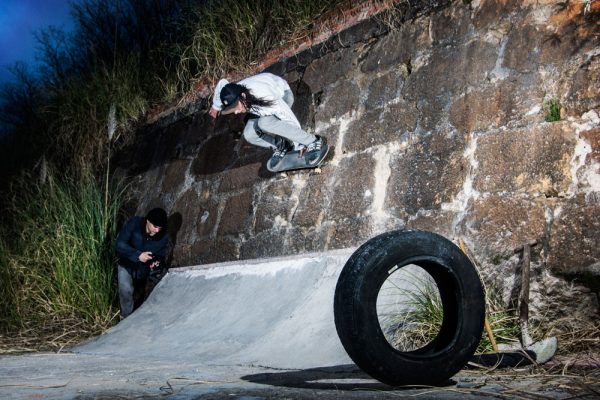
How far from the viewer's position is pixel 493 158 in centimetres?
366

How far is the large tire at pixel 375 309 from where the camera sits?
2.23 m

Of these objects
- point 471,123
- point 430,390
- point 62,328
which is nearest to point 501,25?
point 471,123

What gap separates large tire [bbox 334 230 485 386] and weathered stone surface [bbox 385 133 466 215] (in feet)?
4.83

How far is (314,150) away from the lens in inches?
187

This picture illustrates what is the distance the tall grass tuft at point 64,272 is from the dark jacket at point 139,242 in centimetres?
19

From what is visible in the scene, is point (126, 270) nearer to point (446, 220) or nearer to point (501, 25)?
point (446, 220)

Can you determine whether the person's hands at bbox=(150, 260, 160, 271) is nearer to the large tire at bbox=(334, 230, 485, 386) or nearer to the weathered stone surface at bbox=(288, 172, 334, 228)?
the weathered stone surface at bbox=(288, 172, 334, 228)

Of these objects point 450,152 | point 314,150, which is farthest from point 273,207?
point 450,152

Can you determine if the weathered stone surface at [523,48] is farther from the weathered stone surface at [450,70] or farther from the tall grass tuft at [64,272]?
the tall grass tuft at [64,272]

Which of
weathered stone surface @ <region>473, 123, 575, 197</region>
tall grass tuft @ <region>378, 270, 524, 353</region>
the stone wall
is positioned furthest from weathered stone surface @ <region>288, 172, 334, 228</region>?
weathered stone surface @ <region>473, 123, 575, 197</region>

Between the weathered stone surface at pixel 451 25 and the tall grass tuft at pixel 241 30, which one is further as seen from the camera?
Result: the tall grass tuft at pixel 241 30

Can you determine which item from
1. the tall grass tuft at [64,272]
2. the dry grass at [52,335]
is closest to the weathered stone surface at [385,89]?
the tall grass tuft at [64,272]

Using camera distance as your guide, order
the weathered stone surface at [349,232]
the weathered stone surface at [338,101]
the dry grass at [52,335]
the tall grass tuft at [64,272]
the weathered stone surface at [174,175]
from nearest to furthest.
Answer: the weathered stone surface at [349,232] < the weathered stone surface at [338,101] < the dry grass at [52,335] < the tall grass tuft at [64,272] < the weathered stone surface at [174,175]

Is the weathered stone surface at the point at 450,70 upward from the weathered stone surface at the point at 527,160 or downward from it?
upward
